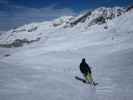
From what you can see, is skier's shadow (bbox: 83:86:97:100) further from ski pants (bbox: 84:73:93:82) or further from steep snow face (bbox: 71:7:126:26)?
steep snow face (bbox: 71:7:126:26)

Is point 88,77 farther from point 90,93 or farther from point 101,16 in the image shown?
point 101,16

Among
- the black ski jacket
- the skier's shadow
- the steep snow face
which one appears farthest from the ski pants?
the steep snow face

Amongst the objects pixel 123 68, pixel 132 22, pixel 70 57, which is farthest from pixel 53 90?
pixel 132 22

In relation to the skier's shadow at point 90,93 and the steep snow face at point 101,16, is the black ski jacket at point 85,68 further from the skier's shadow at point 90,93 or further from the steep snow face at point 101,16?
the steep snow face at point 101,16

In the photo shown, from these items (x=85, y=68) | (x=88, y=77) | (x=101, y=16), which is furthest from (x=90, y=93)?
(x=101, y=16)

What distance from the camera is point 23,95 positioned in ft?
33.2

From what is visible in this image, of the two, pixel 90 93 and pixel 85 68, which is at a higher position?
pixel 85 68

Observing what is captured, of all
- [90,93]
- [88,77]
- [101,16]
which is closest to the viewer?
[90,93]

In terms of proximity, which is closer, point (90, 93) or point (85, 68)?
point (90, 93)

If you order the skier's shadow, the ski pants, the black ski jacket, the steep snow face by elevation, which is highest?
the steep snow face

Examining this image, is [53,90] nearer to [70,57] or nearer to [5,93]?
[5,93]

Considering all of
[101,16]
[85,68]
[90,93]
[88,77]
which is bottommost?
[90,93]

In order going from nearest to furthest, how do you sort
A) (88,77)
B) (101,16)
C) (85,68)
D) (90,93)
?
1. (90,93)
2. (88,77)
3. (85,68)
4. (101,16)

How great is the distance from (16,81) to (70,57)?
13.7 meters
